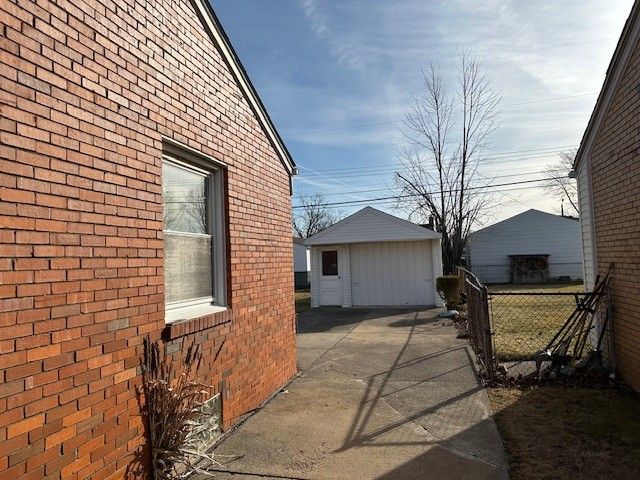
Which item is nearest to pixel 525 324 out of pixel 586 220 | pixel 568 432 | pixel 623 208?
pixel 586 220

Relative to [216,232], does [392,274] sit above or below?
below

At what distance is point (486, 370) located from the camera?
662 centimetres

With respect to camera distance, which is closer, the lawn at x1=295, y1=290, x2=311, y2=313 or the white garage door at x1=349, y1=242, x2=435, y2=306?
the white garage door at x1=349, y1=242, x2=435, y2=306

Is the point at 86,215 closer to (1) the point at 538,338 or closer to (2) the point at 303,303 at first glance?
(1) the point at 538,338

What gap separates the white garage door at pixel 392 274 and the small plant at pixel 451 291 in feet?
5.83

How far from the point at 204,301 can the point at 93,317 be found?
1.81 meters

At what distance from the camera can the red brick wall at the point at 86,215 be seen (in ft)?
7.98

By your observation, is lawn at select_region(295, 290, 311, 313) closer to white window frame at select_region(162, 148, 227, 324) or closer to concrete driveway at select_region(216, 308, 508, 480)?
concrete driveway at select_region(216, 308, 508, 480)

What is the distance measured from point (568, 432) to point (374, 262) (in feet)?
41.3

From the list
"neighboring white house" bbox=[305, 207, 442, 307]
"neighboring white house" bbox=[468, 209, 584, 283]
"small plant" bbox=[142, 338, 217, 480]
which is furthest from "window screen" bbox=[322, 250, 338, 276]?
"neighboring white house" bbox=[468, 209, 584, 283]

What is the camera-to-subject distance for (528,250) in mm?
34125

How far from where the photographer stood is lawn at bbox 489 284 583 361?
852cm

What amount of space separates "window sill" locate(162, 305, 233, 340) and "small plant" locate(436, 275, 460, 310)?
10.9 m

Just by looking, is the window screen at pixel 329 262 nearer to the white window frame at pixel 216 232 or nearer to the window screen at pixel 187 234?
the white window frame at pixel 216 232
